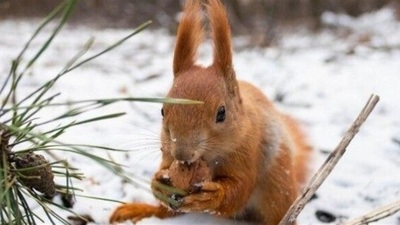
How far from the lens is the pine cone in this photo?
1.35m

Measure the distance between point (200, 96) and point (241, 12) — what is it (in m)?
3.47

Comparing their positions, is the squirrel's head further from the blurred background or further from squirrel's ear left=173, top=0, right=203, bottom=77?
the blurred background

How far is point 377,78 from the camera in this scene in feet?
11.1

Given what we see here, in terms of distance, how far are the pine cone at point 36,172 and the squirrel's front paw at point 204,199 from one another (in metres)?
0.33

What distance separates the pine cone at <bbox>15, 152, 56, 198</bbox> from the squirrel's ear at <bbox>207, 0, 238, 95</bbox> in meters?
0.59

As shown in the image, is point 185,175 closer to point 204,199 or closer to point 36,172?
point 204,199

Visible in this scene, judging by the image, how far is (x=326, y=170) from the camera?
5.57ft

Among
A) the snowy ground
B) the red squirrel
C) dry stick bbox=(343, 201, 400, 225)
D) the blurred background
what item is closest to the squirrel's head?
the red squirrel

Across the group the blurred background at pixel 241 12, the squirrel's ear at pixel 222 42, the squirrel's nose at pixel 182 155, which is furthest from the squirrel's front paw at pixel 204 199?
the blurred background at pixel 241 12

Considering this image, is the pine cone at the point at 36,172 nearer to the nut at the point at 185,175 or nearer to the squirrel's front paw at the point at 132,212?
the nut at the point at 185,175

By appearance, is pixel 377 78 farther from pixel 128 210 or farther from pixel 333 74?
pixel 128 210

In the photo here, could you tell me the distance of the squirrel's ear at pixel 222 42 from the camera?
1784 mm

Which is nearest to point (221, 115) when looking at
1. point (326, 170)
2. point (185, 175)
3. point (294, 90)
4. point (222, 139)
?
point (222, 139)

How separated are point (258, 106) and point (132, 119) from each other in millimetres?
800
